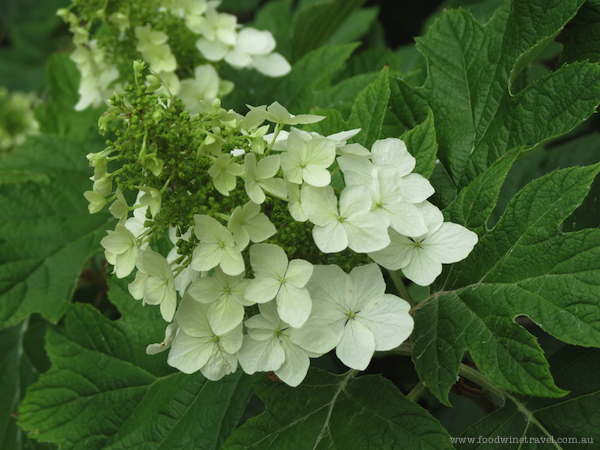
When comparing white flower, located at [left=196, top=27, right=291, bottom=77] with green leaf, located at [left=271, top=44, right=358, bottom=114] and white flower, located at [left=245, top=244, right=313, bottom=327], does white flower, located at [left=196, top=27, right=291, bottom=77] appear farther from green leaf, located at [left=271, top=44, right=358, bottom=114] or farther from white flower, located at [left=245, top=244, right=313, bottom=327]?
white flower, located at [left=245, top=244, right=313, bottom=327]

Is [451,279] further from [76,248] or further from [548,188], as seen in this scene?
[76,248]

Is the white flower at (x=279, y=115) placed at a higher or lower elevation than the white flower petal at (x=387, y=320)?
higher

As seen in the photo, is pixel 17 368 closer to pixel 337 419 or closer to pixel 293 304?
pixel 337 419

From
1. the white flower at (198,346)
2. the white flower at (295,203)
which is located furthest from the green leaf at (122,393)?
the white flower at (295,203)

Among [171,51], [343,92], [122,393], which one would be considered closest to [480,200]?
[343,92]

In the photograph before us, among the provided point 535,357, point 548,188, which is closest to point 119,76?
point 548,188

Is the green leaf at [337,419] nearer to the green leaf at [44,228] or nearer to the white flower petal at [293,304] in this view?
the white flower petal at [293,304]
